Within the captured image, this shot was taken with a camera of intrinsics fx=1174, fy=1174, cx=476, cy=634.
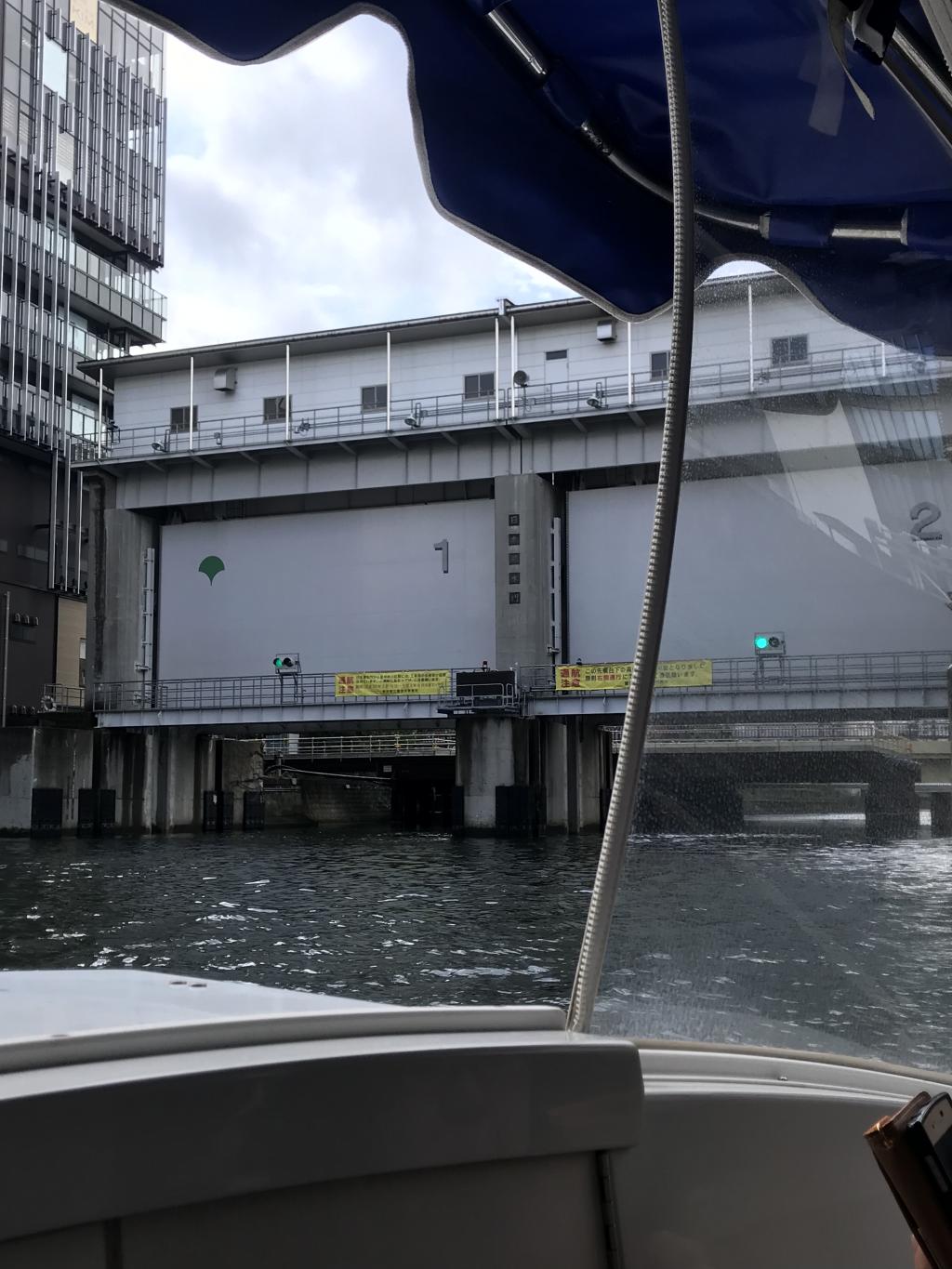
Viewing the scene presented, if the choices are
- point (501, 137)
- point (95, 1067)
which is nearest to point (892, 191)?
point (501, 137)

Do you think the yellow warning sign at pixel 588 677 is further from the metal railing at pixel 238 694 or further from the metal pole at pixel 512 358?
the metal pole at pixel 512 358

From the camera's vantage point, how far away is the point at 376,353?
33062 millimetres

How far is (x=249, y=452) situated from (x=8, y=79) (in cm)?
1962

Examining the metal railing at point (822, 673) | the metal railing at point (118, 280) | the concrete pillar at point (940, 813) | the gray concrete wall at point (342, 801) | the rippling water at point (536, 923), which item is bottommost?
the gray concrete wall at point (342, 801)

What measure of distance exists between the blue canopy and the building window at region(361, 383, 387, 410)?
Result: 1199 inches

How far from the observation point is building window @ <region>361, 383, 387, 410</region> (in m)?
32.9

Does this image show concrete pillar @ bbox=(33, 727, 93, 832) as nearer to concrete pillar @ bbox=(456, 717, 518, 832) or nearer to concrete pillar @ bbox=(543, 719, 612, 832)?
concrete pillar @ bbox=(456, 717, 518, 832)

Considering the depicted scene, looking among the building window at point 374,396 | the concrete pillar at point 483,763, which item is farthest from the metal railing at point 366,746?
the building window at point 374,396

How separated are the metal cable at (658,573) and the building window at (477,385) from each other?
3034 cm

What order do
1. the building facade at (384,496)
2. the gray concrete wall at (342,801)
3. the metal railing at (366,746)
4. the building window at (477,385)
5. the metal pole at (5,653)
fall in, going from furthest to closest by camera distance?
the gray concrete wall at (342,801), the metal railing at (366,746), the metal pole at (5,653), the building window at (477,385), the building facade at (384,496)

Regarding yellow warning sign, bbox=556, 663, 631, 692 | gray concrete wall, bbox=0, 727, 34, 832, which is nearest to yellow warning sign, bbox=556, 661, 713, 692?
yellow warning sign, bbox=556, 663, 631, 692

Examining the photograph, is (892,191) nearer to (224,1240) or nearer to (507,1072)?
(507,1072)

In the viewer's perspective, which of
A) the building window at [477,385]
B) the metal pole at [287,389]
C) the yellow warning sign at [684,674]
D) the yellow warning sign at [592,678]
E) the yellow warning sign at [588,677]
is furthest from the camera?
the metal pole at [287,389]

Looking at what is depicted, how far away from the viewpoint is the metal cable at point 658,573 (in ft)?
6.95
